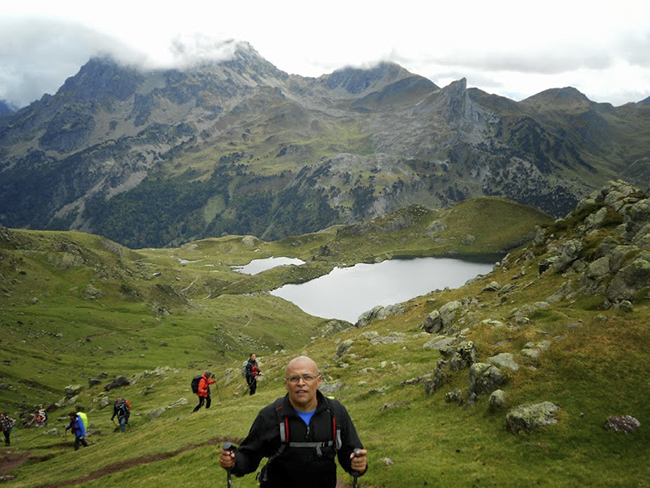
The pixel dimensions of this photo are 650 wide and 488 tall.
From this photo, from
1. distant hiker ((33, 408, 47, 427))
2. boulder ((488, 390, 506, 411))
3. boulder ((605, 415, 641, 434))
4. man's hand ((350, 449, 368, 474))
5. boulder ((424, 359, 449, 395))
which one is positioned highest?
man's hand ((350, 449, 368, 474))

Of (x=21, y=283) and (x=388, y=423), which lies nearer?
(x=388, y=423)

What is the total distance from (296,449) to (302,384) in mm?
1237

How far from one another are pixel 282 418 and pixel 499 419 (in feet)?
47.0

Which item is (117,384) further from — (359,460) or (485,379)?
(359,460)

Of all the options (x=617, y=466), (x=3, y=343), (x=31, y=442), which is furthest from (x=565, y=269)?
(x=3, y=343)

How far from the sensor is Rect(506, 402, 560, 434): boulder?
1659cm

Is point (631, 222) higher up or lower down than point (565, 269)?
higher up

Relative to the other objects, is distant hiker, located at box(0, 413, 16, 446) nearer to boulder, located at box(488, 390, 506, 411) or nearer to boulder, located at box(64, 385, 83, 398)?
boulder, located at box(64, 385, 83, 398)

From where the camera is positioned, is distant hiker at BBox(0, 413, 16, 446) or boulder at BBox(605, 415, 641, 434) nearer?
boulder at BBox(605, 415, 641, 434)

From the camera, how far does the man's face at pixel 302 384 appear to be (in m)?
7.88

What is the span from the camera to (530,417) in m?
16.9

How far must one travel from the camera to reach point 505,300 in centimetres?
5197

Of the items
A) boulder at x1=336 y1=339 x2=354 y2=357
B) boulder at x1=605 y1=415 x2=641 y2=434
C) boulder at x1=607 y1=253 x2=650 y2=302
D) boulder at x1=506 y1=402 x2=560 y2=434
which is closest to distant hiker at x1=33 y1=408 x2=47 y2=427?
boulder at x1=336 y1=339 x2=354 y2=357

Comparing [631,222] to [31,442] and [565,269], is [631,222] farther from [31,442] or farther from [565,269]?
[31,442]
